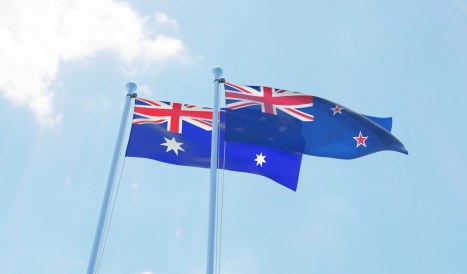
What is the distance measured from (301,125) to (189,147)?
299 centimetres

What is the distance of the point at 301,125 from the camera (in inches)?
629

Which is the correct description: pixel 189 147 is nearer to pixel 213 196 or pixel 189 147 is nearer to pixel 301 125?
pixel 213 196

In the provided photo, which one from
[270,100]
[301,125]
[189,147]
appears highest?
[270,100]

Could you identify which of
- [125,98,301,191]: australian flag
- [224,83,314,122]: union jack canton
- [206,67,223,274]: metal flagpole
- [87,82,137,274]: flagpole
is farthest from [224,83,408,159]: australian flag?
[87,82,137,274]: flagpole

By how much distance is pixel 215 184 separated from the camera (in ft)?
43.4

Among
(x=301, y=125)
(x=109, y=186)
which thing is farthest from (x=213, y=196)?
(x=301, y=125)

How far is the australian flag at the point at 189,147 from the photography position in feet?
49.9

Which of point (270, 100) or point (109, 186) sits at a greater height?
point (270, 100)

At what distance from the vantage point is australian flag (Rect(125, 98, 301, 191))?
49.9 ft

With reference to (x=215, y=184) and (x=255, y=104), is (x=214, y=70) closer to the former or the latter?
(x=255, y=104)

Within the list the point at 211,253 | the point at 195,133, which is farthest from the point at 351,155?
the point at 211,253

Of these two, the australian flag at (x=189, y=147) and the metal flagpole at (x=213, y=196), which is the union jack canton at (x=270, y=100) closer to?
the metal flagpole at (x=213, y=196)

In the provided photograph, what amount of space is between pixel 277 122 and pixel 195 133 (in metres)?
2.14

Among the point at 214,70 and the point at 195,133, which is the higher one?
the point at 214,70
